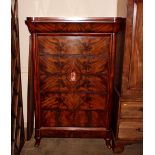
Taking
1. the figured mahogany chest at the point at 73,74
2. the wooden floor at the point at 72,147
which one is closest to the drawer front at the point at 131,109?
the figured mahogany chest at the point at 73,74

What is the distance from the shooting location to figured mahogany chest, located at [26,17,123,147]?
1.99 meters

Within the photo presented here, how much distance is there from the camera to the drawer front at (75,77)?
2.06m

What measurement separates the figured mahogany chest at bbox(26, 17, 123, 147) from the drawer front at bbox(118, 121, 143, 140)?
7.4 inches

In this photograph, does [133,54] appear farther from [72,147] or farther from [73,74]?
[72,147]

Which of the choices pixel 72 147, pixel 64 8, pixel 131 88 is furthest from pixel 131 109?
pixel 64 8

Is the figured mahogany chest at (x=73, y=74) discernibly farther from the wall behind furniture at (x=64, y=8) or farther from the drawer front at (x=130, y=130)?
the wall behind furniture at (x=64, y=8)

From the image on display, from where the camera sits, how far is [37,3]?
2432mm

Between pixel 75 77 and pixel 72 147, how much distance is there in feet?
2.48

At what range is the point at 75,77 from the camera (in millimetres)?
2135

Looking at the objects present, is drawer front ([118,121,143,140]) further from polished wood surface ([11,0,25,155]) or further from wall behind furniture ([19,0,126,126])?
wall behind furniture ([19,0,126,126])

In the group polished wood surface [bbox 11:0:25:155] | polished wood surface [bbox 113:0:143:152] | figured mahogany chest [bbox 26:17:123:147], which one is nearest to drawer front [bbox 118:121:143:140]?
polished wood surface [bbox 113:0:143:152]

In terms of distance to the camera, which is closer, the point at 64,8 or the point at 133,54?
the point at 133,54
